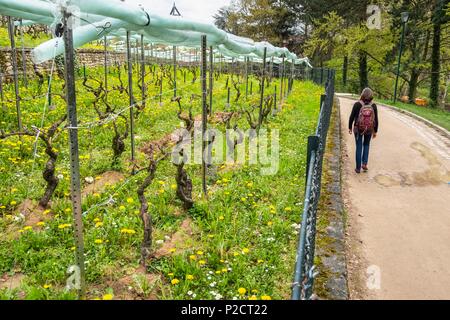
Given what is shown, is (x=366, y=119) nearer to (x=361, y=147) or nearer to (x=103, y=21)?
(x=361, y=147)

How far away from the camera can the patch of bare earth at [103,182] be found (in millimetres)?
5666

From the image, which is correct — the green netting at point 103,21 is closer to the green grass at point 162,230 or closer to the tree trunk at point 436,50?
the green grass at point 162,230

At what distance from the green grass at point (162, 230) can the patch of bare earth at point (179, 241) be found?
0.04 m

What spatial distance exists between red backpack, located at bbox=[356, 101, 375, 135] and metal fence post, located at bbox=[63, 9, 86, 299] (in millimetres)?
5416

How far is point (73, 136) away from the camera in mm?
3049

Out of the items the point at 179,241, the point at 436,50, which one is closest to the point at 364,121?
the point at 179,241

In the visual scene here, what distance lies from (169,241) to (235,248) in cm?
75

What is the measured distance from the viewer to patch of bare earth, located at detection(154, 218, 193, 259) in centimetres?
415

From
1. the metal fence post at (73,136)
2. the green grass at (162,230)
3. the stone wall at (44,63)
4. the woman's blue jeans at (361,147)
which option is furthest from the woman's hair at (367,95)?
the stone wall at (44,63)

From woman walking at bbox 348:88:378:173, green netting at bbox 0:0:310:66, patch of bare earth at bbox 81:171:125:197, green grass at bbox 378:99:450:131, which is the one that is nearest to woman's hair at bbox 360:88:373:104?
woman walking at bbox 348:88:378:173

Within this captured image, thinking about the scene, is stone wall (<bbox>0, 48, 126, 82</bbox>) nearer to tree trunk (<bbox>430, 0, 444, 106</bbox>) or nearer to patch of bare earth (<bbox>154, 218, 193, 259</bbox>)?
patch of bare earth (<bbox>154, 218, 193, 259</bbox>)

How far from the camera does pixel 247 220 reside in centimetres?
492
